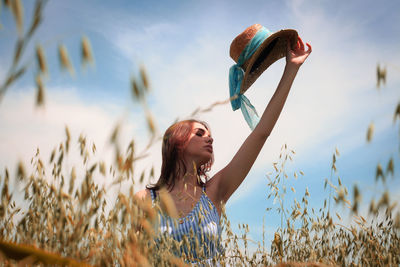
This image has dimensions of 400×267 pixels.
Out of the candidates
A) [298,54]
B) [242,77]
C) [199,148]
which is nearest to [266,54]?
[242,77]

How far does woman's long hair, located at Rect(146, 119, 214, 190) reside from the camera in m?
2.84

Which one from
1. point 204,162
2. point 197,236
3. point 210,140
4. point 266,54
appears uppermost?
point 266,54

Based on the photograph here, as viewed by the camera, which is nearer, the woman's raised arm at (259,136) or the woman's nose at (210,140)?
the woman's raised arm at (259,136)

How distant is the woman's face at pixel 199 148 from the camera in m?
2.79

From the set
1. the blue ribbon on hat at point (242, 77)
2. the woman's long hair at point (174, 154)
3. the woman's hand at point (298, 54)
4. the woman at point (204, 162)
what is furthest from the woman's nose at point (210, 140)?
the woman's hand at point (298, 54)

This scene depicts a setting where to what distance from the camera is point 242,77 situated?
9.96ft

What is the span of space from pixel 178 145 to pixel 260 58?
979mm

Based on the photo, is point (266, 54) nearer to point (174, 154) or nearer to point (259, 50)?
point (259, 50)

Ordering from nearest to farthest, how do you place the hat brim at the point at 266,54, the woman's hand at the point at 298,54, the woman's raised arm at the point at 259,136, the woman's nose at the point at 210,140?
the woman's raised arm at the point at 259,136 < the woman's hand at the point at 298,54 < the hat brim at the point at 266,54 < the woman's nose at the point at 210,140

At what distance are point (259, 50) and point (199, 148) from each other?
85 cm

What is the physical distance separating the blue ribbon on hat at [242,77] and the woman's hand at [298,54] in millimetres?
265

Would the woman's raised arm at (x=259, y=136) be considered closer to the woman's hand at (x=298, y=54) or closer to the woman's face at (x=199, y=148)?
the woman's hand at (x=298, y=54)

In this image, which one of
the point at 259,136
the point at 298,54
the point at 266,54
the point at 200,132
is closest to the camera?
the point at 259,136

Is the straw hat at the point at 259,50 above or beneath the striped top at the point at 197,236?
above
